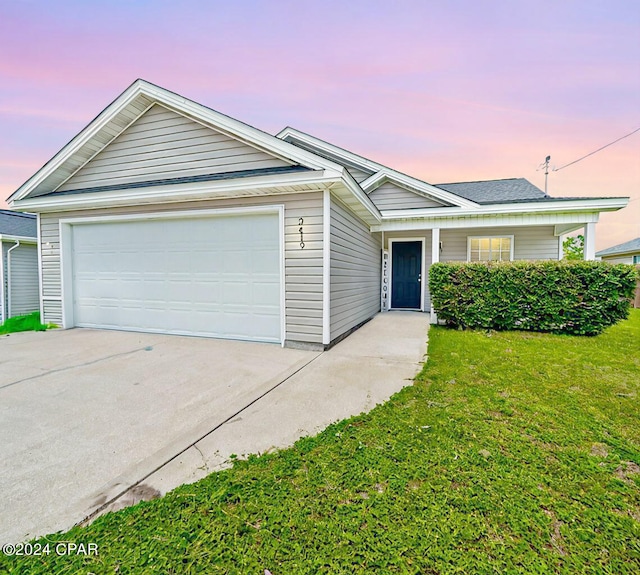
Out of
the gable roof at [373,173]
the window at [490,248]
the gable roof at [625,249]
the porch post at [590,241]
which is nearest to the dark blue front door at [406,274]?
the window at [490,248]

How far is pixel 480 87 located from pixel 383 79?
2569 mm

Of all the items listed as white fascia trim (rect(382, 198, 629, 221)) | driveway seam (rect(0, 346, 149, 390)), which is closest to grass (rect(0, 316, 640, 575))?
driveway seam (rect(0, 346, 149, 390))

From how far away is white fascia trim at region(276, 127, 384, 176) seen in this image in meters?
9.29

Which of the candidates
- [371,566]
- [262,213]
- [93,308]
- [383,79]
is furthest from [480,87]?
[93,308]

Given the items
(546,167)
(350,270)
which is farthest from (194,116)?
(546,167)

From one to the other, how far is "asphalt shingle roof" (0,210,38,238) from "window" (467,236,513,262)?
13.7 m

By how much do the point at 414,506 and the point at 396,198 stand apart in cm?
830

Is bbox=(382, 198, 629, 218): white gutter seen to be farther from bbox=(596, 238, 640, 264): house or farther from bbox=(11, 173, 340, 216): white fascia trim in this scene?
bbox=(596, 238, 640, 264): house

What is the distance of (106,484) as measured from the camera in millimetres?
1936

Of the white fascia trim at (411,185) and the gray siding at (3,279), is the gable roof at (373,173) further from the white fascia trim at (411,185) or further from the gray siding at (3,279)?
the gray siding at (3,279)

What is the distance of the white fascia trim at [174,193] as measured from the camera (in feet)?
16.1

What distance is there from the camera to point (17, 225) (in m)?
10.8

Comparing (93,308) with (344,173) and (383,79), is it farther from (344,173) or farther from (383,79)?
(383,79)

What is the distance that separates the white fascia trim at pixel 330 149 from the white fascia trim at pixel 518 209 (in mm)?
1825
